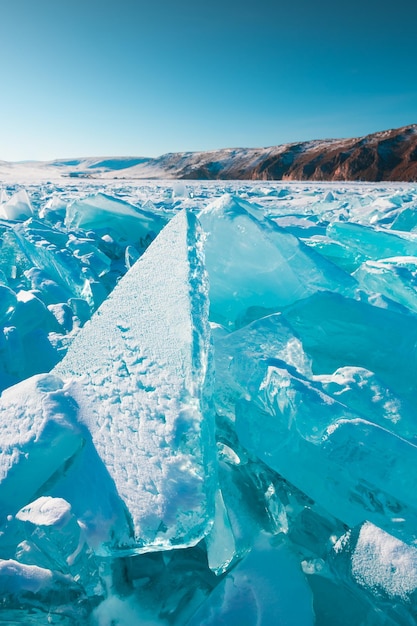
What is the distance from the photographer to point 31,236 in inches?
118

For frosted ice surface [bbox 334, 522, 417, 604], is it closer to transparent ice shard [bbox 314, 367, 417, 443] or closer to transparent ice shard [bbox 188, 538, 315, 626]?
transparent ice shard [bbox 188, 538, 315, 626]

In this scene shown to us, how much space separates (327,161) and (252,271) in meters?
38.9

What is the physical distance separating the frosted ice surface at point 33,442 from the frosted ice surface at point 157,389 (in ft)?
0.16

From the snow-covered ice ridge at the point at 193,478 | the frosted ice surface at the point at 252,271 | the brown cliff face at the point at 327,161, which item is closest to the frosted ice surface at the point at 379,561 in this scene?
the snow-covered ice ridge at the point at 193,478

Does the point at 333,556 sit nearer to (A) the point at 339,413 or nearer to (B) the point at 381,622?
(B) the point at 381,622

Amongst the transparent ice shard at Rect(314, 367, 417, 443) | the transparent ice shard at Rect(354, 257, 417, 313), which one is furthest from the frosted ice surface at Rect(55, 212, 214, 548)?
the transparent ice shard at Rect(354, 257, 417, 313)

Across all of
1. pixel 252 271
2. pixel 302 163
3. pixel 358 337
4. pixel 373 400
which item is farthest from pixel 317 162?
pixel 373 400

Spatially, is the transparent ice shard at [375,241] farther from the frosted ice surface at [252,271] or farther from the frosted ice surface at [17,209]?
the frosted ice surface at [17,209]

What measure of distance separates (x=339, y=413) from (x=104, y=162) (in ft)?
214

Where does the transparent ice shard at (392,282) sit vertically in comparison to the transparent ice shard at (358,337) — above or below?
above

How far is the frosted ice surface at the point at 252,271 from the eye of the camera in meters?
1.78

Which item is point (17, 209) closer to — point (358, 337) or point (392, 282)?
point (392, 282)

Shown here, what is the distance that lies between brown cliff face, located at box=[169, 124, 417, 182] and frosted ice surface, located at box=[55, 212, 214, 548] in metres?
32.4

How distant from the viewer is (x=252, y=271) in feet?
5.88
